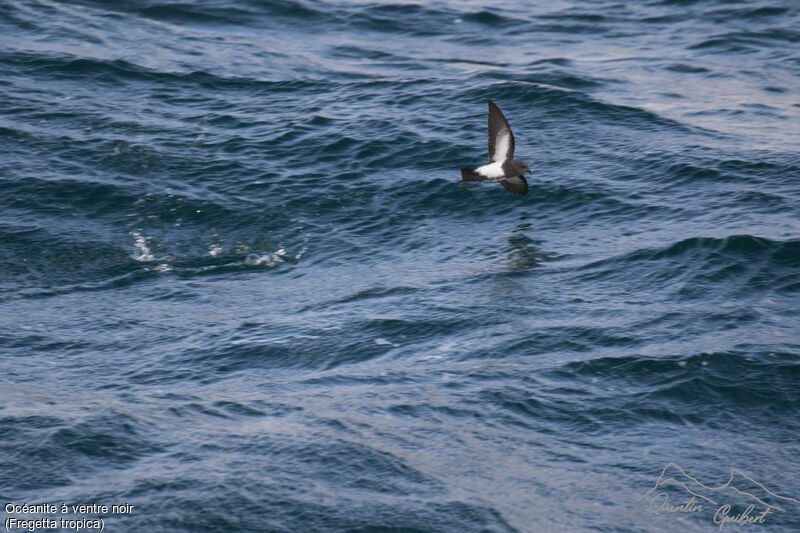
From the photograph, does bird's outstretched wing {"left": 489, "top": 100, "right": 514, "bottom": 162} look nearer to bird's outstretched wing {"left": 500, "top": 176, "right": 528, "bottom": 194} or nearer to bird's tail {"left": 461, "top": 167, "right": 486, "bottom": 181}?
bird's outstretched wing {"left": 500, "top": 176, "right": 528, "bottom": 194}

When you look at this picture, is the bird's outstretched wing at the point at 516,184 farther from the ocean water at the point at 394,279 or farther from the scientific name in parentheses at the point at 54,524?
the scientific name in parentheses at the point at 54,524

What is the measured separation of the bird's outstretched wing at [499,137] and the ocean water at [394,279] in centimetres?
141

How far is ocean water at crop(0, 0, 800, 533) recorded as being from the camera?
8.44 meters

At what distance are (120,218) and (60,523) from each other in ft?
24.4

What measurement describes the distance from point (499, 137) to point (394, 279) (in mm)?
2490

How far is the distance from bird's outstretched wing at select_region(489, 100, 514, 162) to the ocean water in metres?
1.41

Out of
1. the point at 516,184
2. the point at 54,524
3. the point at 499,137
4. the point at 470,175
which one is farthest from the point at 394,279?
the point at 54,524

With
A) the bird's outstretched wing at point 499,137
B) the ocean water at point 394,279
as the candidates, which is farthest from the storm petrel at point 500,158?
the ocean water at point 394,279

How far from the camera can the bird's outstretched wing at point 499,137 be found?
41.8 feet

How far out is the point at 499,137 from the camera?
12867 mm

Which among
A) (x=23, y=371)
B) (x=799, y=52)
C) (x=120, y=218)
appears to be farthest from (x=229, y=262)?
(x=799, y=52)

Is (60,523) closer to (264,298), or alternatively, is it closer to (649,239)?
(264,298)

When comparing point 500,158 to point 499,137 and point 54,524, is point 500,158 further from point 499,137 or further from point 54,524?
point 54,524

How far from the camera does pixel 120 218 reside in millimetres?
14516
